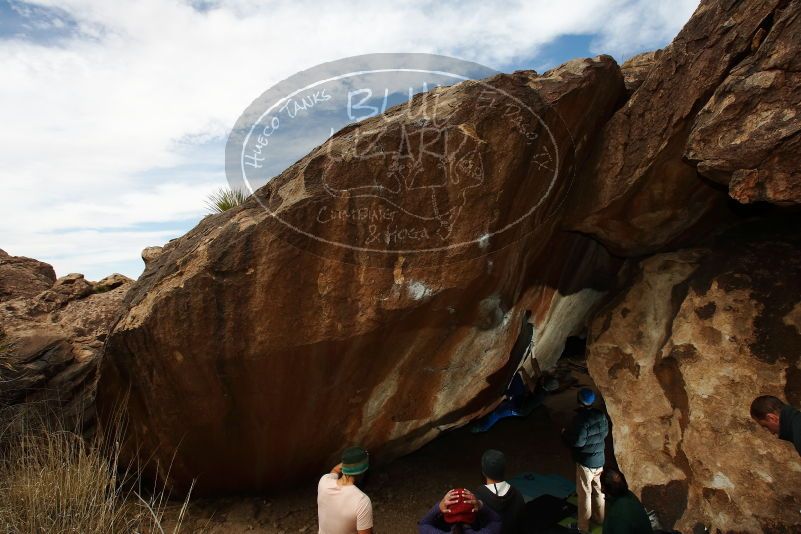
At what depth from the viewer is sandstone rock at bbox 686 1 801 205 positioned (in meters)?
3.29

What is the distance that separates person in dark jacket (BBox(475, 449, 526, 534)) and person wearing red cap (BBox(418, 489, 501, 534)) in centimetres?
5

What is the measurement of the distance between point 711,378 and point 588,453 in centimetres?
116

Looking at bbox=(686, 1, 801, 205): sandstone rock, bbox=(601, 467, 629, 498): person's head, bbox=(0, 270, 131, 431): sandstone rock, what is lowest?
bbox=(601, 467, 629, 498): person's head

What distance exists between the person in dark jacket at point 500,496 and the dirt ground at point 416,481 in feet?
7.89

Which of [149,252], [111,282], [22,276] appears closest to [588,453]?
[149,252]

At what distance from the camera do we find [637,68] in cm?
511

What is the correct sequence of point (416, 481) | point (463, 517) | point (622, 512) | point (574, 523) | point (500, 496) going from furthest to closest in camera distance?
point (416, 481)
point (574, 523)
point (622, 512)
point (500, 496)
point (463, 517)

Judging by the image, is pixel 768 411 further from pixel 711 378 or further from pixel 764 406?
pixel 711 378

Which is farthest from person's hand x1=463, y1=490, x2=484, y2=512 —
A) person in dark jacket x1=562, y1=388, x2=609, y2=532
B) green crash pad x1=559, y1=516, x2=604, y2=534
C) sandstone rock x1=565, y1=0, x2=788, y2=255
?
sandstone rock x1=565, y1=0, x2=788, y2=255

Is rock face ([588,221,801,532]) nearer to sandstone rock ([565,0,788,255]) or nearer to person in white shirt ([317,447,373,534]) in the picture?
sandstone rock ([565,0,788,255])

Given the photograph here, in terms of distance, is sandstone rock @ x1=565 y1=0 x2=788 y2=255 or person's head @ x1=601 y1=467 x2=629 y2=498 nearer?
person's head @ x1=601 y1=467 x2=629 y2=498

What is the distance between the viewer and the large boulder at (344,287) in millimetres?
3986

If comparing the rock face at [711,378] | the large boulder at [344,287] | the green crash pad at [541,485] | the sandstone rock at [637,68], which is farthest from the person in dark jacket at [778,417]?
the sandstone rock at [637,68]

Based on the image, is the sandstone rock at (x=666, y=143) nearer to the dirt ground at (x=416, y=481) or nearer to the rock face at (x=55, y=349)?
the dirt ground at (x=416, y=481)
